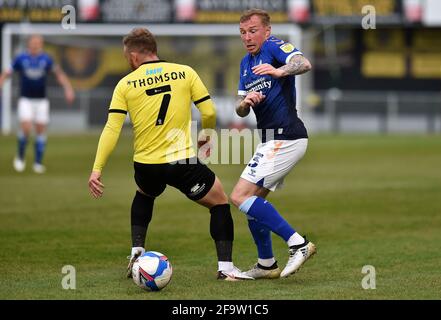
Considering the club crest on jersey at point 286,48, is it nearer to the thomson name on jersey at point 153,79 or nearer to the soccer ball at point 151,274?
the thomson name on jersey at point 153,79

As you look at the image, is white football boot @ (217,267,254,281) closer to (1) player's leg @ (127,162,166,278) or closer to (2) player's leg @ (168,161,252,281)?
(2) player's leg @ (168,161,252,281)

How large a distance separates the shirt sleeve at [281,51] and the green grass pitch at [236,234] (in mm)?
1982

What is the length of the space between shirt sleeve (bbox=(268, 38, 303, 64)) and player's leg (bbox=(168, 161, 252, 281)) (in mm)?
1184

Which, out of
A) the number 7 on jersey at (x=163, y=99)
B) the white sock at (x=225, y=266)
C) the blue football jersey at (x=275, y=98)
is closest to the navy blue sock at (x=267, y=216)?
the white sock at (x=225, y=266)

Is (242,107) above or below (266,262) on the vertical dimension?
above

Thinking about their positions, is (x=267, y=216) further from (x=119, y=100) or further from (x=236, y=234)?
(x=236, y=234)

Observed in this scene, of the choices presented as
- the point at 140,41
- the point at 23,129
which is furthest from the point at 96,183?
the point at 23,129

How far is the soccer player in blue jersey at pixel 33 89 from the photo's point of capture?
67.4 ft

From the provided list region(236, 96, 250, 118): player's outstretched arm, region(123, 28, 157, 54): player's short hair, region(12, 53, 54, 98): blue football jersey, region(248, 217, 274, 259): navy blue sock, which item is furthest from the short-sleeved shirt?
region(12, 53, 54, 98): blue football jersey

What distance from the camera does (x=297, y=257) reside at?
8.61 meters

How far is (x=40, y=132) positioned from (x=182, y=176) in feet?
39.8

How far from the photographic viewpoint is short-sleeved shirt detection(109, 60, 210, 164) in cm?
862

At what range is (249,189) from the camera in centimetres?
882
